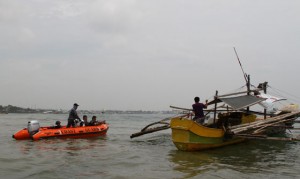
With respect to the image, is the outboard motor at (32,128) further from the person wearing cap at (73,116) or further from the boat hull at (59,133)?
the person wearing cap at (73,116)

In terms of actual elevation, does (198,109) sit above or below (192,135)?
above

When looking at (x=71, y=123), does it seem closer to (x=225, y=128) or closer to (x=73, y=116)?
(x=73, y=116)

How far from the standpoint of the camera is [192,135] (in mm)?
15336

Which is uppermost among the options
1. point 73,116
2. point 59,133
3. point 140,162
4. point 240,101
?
point 240,101

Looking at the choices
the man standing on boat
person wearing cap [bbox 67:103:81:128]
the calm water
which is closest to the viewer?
the calm water

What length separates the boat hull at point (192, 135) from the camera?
49.6ft

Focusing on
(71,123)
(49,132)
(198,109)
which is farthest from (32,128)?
(198,109)

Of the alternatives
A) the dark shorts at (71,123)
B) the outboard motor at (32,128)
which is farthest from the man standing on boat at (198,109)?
the outboard motor at (32,128)

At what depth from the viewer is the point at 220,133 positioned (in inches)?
649

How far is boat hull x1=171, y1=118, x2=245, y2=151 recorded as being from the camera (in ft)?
49.6

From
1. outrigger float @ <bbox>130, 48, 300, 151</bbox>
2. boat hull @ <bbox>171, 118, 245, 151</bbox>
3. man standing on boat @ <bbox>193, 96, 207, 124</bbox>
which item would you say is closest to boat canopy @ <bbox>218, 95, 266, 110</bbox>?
outrigger float @ <bbox>130, 48, 300, 151</bbox>

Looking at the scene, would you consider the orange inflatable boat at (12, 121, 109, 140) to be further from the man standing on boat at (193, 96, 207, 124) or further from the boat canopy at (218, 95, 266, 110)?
the boat canopy at (218, 95, 266, 110)

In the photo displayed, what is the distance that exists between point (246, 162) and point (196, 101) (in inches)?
170

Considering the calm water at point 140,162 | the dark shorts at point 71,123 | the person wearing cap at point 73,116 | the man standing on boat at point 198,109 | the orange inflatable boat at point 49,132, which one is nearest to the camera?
the calm water at point 140,162
